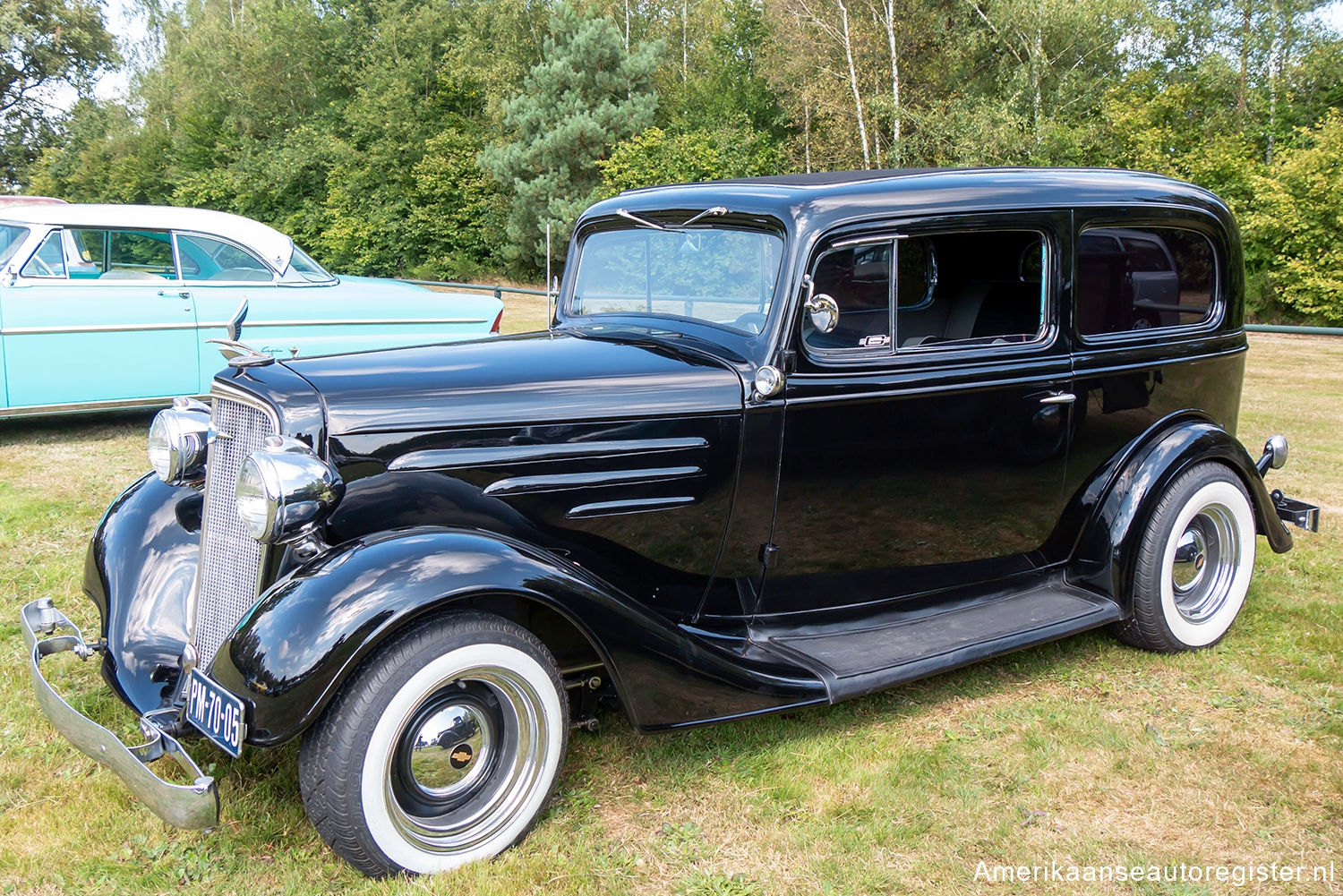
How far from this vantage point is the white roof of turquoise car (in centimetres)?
721

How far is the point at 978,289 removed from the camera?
12.9ft

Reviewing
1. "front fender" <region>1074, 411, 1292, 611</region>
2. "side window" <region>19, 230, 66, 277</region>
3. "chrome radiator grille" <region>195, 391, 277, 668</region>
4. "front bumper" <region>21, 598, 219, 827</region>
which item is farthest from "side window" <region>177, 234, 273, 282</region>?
"front fender" <region>1074, 411, 1292, 611</region>

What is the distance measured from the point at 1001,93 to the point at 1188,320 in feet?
62.8

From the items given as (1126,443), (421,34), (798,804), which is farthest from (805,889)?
(421,34)

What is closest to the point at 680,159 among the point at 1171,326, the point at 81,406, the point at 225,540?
the point at 81,406

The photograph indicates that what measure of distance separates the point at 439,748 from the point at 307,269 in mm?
6478

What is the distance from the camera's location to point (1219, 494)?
13.1 feet

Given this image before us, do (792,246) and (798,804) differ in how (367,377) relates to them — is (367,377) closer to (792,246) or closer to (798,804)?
(792,246)

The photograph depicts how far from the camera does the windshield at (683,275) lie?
10.8ft

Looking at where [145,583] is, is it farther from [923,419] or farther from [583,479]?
[923,419]

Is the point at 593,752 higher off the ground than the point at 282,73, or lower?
lower

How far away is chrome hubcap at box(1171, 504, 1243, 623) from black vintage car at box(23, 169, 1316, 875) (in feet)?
0.05

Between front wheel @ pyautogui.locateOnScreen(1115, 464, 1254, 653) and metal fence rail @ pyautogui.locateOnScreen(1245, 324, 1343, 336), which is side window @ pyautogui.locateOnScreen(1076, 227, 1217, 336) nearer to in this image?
front wheel @ pyautogui.locateOnScreen(1115, 464, 1254, 653)

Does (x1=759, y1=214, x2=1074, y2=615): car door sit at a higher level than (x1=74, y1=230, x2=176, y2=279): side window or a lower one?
lower
